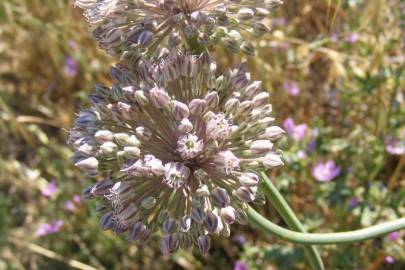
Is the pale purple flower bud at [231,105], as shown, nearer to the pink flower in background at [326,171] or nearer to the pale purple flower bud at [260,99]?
the pale purple flower bud at [260,99]

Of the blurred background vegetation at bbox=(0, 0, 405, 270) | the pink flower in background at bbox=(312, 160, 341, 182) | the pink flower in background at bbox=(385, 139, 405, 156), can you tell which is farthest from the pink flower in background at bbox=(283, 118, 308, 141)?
the pink flower in background at bbox=(385, 139, 405, 156)

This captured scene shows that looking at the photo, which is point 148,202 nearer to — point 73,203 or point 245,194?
point 245,194

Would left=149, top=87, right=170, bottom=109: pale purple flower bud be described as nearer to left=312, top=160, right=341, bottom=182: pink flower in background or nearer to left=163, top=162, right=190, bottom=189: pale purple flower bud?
left=163, top=162, right=190, bottom=189: pale purple flower bud

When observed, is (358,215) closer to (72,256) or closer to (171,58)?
(171,58)

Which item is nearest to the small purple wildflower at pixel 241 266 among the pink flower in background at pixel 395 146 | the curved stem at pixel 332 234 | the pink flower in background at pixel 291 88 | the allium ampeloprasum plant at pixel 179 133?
the pink flower in background at pixel 395 146

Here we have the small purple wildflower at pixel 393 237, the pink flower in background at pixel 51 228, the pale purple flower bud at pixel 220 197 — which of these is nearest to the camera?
the pale purple flower bud at pixel 220 197
